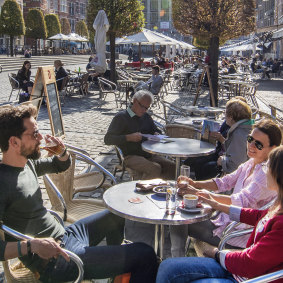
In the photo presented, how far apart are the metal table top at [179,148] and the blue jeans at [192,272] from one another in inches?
72.9

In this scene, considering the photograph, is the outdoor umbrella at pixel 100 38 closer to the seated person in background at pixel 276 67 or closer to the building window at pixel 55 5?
the seated person in background at pixel 276 67

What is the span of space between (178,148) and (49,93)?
2.36 m

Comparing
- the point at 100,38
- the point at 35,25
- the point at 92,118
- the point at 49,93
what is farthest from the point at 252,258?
the point at 35,25

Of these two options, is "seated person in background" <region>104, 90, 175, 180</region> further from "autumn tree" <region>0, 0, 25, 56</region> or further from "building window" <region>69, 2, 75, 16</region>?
"building window" <region>69, 2, 75, 16</region>

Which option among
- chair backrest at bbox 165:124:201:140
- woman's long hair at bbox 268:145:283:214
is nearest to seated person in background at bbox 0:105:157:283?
woman's long hair at bbox 268:145:283:214

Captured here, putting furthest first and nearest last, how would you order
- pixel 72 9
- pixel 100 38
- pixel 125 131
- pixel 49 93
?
pixel 72 9 → pixel 100 38 → pixel 49 93 → pixel 125 131

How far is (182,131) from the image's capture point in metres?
5.42

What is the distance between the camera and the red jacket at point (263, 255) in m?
1.93

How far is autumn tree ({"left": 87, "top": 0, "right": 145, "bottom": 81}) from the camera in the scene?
16.1 metres

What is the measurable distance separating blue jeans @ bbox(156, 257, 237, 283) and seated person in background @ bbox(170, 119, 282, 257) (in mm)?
418

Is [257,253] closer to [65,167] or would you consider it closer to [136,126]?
[65,167]

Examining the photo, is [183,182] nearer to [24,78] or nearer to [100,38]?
[24,78]

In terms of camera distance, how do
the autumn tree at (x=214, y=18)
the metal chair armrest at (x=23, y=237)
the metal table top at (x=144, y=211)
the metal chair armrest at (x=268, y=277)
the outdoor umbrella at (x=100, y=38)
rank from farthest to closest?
the outdoor umbrella at (x=100, y=38) < the autumn tree at (x=214, y=18) < the metal table top at (x=144, y=211) < the metal chair armrest at (x=23, y=237) < the metal chair armrest at (x=268, y=277)

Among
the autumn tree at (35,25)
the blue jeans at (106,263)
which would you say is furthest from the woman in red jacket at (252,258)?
the autumn tree at (35,25)
